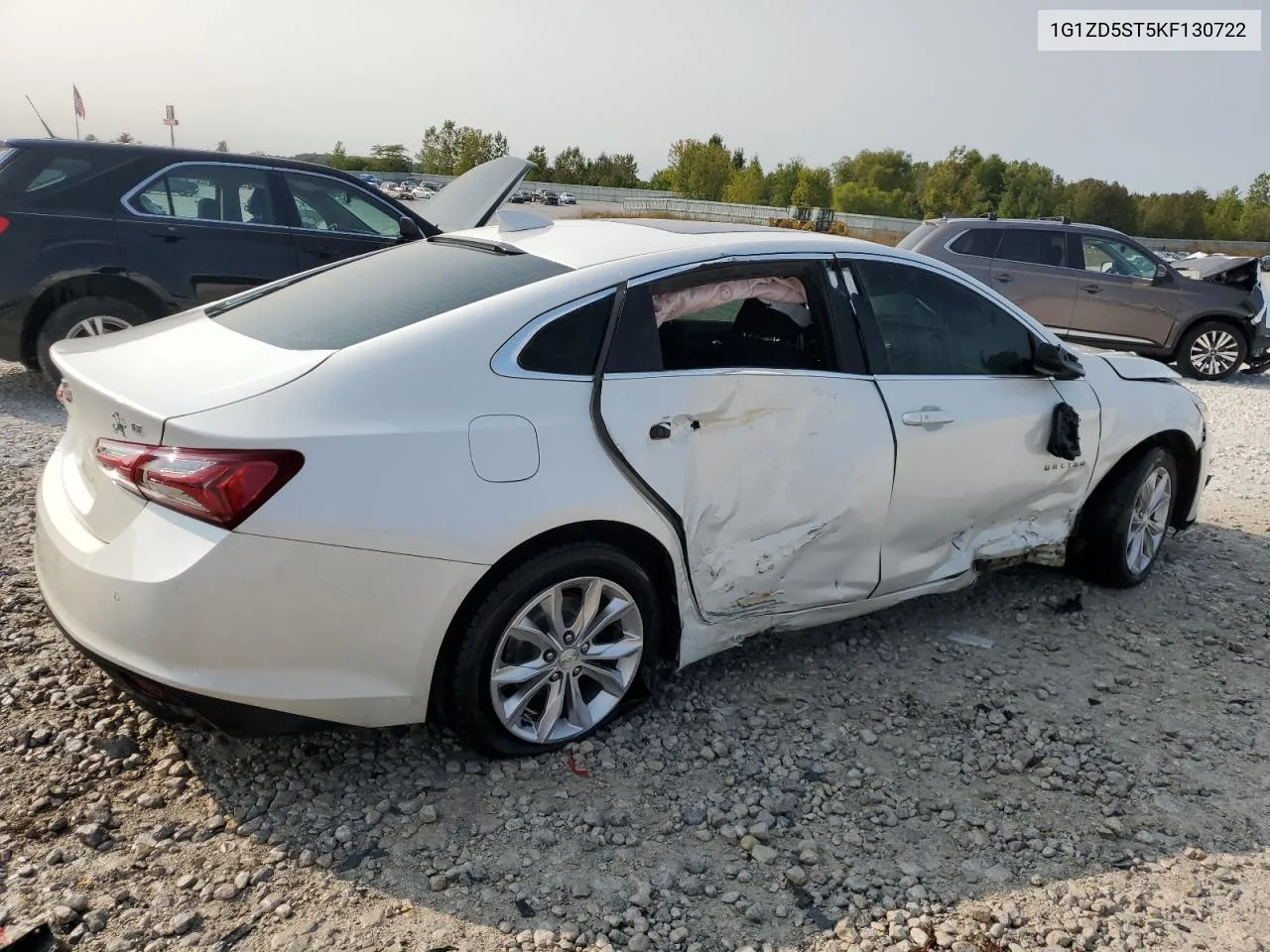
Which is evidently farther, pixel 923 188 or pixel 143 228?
pixel 923 188

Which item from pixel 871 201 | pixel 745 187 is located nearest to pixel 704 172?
pixel 745 187

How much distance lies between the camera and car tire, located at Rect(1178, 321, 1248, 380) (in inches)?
450

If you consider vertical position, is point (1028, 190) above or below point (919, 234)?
above

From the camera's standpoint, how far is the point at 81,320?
654 centimetres

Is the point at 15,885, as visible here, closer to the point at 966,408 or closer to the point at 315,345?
the point at 315,345

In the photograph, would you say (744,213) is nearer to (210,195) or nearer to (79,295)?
(210,195)

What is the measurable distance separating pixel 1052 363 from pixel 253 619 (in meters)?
3.21

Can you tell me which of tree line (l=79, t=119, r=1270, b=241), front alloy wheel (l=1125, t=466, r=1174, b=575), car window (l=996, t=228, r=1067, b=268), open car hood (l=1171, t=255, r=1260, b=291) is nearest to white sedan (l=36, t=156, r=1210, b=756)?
front alloy wheel (l=1125, t=466, r=1174, b=575)

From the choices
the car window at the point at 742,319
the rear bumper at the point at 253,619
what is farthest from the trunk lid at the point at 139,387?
the car window at the point at 742,319

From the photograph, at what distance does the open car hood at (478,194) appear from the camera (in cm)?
724

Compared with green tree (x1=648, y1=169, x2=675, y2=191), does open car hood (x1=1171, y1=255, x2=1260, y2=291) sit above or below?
below

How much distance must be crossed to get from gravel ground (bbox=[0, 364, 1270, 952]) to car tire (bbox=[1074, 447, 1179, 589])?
0.74 m

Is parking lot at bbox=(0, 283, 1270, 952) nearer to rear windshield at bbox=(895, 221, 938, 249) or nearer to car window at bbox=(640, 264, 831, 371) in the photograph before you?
car window at bbox=(640, 264, 831, 371)

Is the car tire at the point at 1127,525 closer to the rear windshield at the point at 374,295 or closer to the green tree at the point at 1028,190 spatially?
the rear windshield at the point at 374,295
